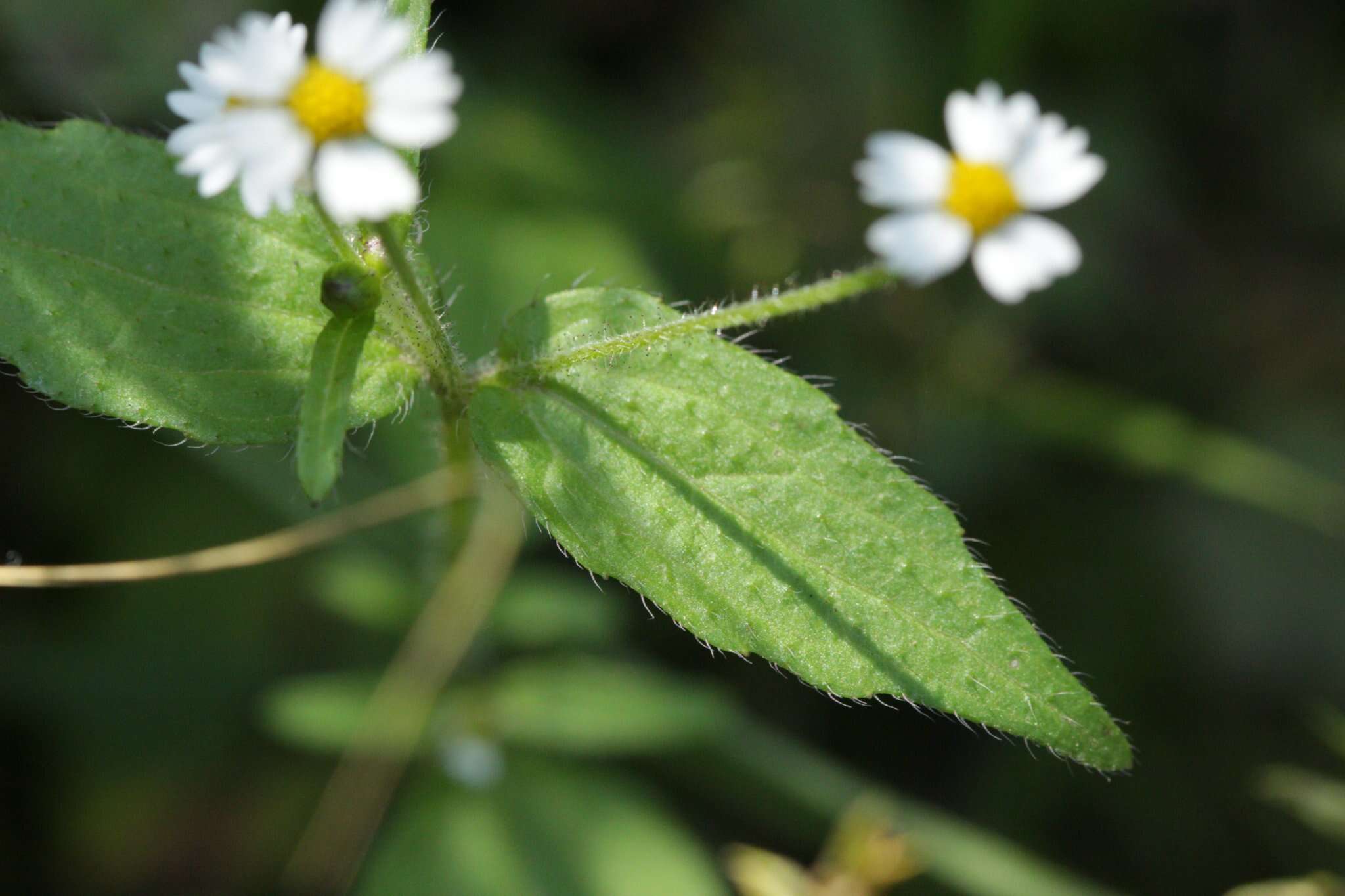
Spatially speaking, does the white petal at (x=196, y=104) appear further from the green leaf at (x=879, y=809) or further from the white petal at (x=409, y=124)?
the green leaf at (x=879, y=809)

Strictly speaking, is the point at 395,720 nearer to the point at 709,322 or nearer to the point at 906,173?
the point at 709,322

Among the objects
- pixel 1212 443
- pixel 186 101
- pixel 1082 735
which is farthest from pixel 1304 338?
pixel 186 101

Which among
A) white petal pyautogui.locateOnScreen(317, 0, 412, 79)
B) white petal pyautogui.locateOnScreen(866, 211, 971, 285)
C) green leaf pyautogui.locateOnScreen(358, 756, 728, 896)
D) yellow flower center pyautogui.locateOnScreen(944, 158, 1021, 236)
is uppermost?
yellow flower center pyautogui.locateOnScreen(944, 158, 1021, 236)

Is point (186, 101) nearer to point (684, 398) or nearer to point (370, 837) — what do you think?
point (684, 398)

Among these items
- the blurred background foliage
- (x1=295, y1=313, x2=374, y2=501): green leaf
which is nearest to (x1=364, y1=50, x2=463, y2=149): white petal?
(x1=295, y1=313, x2=374, y2=501): green leaf

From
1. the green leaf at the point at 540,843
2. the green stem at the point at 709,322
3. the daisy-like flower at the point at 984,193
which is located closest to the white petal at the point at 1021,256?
the daisy-like flower at the point at 984,193

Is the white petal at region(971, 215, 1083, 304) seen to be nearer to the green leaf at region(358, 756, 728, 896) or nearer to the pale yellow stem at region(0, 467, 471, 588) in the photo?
the pale yellow stem at region(0, 467, 471, 588)
